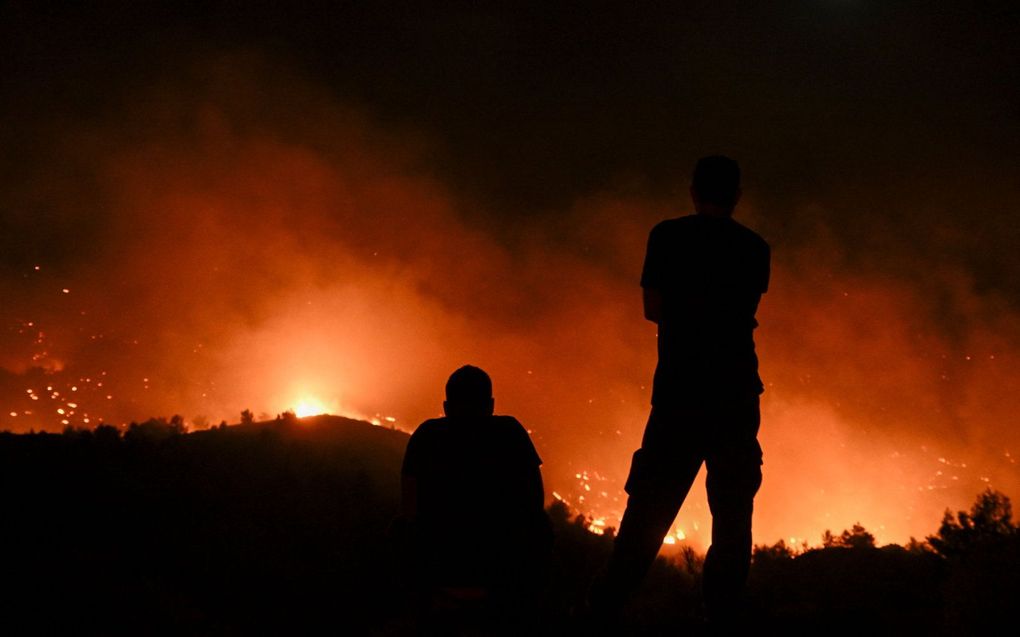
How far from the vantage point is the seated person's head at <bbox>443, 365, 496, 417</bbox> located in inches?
135

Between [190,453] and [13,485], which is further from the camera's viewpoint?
[190,453]

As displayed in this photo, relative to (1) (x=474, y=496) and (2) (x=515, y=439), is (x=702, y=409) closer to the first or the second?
(2) (x=515, y=439)

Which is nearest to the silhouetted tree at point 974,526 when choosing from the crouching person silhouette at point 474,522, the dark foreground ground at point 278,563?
the dark foreground ground at point 278,563

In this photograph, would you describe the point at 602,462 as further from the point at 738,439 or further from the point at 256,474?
the point at 738,439

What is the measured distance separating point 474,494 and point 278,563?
6.14m

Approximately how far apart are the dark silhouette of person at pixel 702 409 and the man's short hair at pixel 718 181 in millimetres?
147

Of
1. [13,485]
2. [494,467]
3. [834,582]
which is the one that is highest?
[494,467]

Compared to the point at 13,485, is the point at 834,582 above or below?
above

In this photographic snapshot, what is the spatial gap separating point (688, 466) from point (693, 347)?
0.64 metres

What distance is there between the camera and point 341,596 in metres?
7.70

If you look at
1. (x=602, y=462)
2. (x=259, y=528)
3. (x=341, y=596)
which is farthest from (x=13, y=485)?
(x=602, y=462)

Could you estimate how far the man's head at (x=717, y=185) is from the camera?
11.5 ft

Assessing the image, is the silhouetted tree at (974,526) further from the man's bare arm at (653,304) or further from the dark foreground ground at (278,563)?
the man's bare arm at (653,304)

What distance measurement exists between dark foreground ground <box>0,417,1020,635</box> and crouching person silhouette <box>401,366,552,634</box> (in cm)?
14
